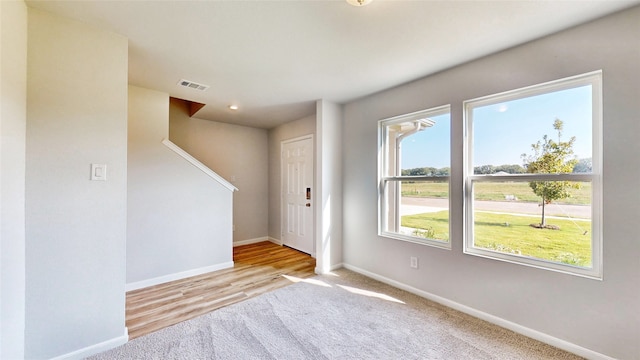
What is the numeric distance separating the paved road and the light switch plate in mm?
2861

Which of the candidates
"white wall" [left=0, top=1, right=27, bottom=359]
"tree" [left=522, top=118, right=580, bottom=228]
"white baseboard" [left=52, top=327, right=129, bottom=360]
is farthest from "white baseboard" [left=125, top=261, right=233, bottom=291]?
"tree" [left=522, top=118, right=580, bottom=228]

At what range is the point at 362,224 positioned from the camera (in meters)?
3.32

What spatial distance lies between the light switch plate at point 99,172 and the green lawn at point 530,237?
3.01 metres

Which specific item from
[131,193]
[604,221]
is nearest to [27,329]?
[131,193]

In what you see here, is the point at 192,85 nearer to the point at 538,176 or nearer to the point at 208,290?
the point at 208,290

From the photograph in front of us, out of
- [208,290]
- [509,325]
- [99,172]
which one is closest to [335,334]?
[509,325]

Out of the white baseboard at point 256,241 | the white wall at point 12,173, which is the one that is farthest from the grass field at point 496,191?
the white wall at point 12,173

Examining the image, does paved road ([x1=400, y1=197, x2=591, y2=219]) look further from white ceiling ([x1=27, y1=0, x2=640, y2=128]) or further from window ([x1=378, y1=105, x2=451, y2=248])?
white ceiling ([x1=27, y1=0, x2=640, y2=128])

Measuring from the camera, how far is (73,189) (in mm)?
1722

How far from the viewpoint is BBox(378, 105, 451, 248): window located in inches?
103

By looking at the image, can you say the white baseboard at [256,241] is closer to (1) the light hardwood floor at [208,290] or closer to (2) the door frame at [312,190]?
(2) the door frame at [312,190]

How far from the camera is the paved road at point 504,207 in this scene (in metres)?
1.86

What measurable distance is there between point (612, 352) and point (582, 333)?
0.50 ft

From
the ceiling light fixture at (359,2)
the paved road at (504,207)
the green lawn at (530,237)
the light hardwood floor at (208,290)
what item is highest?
the ceiling light fixture at (359,2)
